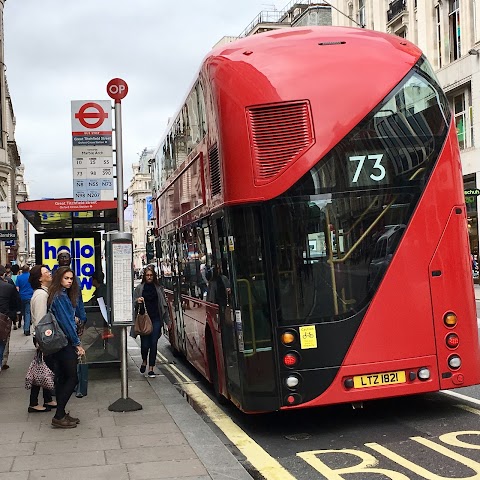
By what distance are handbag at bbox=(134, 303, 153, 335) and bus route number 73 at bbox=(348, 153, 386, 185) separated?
5.54 meters

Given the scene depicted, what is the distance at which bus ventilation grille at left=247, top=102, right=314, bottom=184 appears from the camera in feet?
22.9

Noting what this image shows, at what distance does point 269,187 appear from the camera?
697 centimetres

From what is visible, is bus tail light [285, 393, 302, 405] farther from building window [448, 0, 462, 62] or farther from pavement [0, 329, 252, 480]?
building window [448, 0, 462, 62]

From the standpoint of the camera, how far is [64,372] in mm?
7652

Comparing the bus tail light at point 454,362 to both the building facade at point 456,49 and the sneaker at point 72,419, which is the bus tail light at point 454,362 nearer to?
the sneaker at point 72,419

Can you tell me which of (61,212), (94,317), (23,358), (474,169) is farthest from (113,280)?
(474,169)

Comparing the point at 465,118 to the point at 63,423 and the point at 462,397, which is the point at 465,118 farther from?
the point at 63,423

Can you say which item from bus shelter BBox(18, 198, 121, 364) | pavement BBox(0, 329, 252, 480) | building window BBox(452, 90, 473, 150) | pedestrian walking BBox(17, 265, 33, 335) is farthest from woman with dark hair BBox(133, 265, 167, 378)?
building window BBox(452, 90, 473, 150)

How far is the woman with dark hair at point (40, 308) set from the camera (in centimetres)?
817

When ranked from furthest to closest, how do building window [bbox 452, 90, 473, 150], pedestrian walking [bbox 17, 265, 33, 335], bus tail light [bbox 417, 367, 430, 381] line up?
1. building window [bbox 452, 90, 473, 150]
2. pedestrian walking [bbox 17, 265, 33, 335]
3. bus tail light [bbox 417, 367, 430, 381]

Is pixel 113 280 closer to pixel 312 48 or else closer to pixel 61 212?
pixel 312 48

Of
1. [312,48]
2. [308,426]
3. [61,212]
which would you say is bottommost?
[308,426]

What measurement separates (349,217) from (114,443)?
3.00 metres

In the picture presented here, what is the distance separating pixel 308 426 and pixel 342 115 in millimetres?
3152
